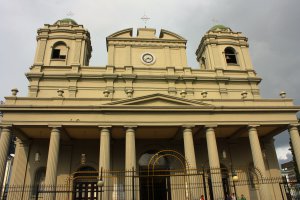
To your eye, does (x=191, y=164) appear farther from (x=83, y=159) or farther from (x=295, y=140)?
(x=83, y=159)

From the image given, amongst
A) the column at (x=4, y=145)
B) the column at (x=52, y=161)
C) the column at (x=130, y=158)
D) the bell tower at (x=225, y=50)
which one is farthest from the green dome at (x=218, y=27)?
the column at (x=4, y=145)

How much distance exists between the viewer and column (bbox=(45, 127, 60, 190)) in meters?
17.0

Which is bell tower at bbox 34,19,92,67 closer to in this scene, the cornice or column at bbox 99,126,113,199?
the cornice

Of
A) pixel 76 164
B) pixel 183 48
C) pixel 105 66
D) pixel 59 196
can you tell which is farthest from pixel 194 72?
pixel 59 196

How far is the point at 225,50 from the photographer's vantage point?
29.9 meters

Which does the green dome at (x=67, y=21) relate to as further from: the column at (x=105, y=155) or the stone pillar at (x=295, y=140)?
the stone pillar at (x=295, y=140)

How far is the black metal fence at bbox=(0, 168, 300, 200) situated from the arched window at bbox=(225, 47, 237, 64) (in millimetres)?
12545

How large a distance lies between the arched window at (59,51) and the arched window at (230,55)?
1787 centimetres

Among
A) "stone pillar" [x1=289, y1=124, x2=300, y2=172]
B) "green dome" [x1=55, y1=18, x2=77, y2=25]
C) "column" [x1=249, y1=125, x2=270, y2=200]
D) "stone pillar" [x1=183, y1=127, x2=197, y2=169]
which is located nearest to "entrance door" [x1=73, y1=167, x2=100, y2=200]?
"stone pillar" [x1=183, y1=127, x2=197, y2=169]

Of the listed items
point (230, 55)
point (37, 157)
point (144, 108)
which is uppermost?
point (230, 55)

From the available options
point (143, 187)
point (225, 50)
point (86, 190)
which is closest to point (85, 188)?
point (86, 190)

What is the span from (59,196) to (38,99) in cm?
745

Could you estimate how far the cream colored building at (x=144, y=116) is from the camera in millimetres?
18609

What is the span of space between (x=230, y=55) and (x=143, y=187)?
1762 centimetres
